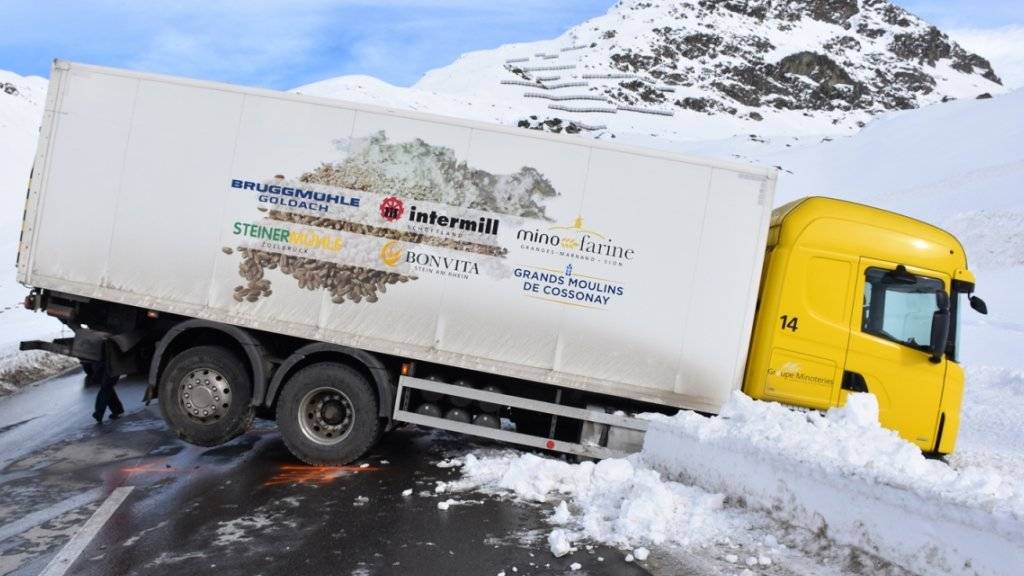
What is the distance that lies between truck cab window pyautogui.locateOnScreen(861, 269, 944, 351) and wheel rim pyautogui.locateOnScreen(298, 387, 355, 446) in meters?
4.94

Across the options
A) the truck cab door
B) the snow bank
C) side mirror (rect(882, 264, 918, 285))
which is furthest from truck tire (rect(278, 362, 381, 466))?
side mirror (rect(882, 264, 918, 285))

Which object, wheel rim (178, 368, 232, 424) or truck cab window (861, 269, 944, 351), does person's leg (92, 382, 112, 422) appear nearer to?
wheel rim (178, 368, 232, 424)

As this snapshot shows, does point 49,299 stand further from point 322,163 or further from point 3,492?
point 322,163

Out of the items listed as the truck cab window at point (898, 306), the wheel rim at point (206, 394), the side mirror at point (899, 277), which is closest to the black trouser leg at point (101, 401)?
the wheel rim at point (206, 394)

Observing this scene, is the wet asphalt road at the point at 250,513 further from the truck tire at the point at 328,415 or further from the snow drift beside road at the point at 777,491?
the snow drift beside road at the point at 777,491

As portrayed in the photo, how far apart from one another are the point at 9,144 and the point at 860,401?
2169 inches

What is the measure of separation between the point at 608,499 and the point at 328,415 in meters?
2.91

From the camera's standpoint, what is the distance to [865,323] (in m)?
6.90

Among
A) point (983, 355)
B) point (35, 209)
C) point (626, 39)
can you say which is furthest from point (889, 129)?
point (626, 39)

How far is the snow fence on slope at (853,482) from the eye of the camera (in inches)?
169

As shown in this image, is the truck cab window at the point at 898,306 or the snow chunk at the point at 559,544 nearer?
the snow chunk at the point at 559,544

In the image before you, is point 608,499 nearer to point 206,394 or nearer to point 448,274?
point 448,274

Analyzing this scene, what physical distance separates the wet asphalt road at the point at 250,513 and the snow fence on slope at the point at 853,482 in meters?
1.37

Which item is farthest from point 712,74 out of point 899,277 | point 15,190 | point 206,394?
point 206,394
